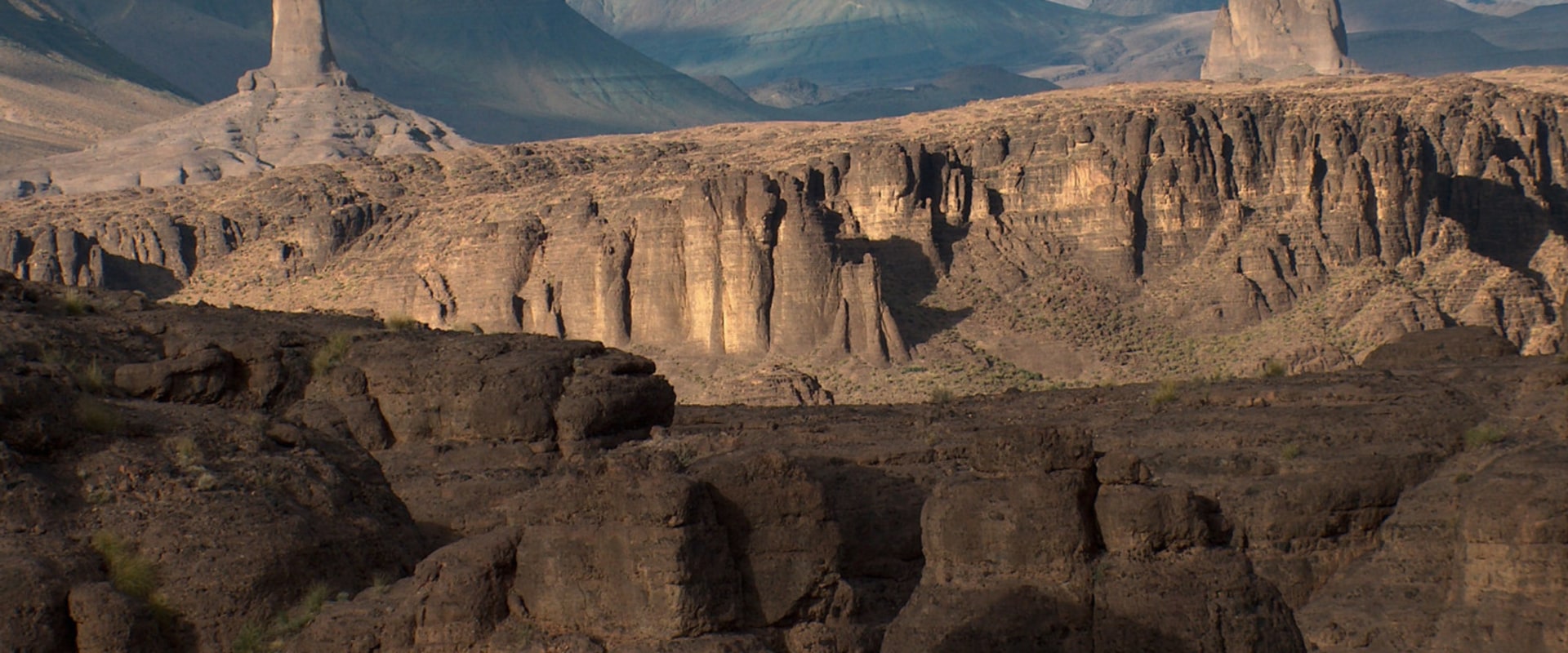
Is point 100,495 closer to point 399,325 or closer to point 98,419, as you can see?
point 98,419

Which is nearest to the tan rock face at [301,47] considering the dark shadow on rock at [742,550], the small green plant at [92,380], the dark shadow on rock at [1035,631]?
the small green plant at [92,380]

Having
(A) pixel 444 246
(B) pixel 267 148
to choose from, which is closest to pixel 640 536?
(A) pixel 444 246

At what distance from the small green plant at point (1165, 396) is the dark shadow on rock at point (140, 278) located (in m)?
66.7

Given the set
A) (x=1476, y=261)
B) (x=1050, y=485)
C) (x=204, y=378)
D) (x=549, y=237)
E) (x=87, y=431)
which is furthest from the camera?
(x=549, y=237)

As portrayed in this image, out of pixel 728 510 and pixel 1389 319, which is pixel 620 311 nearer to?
pixel 1389 319

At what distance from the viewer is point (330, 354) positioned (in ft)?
120

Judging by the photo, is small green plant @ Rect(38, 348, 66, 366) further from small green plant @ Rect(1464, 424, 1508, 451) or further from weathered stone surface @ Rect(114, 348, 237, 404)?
small green plant @ Rect(1464, 424, 1508, 451)

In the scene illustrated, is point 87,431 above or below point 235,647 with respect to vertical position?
above

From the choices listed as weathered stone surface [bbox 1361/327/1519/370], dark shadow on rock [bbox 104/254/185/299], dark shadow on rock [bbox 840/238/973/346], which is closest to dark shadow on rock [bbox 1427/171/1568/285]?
dark shadow on rock [bbox 840/238/973/346]

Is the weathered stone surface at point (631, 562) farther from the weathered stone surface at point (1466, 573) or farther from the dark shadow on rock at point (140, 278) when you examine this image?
the dark shadow on rock at point (140, 278)

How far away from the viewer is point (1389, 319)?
82.4 meters

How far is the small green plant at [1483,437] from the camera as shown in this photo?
31828mm

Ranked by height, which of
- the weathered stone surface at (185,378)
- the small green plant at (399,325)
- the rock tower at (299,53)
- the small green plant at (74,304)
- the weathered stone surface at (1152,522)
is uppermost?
the rock tower at (299,53)

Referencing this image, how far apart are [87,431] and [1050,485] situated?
10256 millimetres
